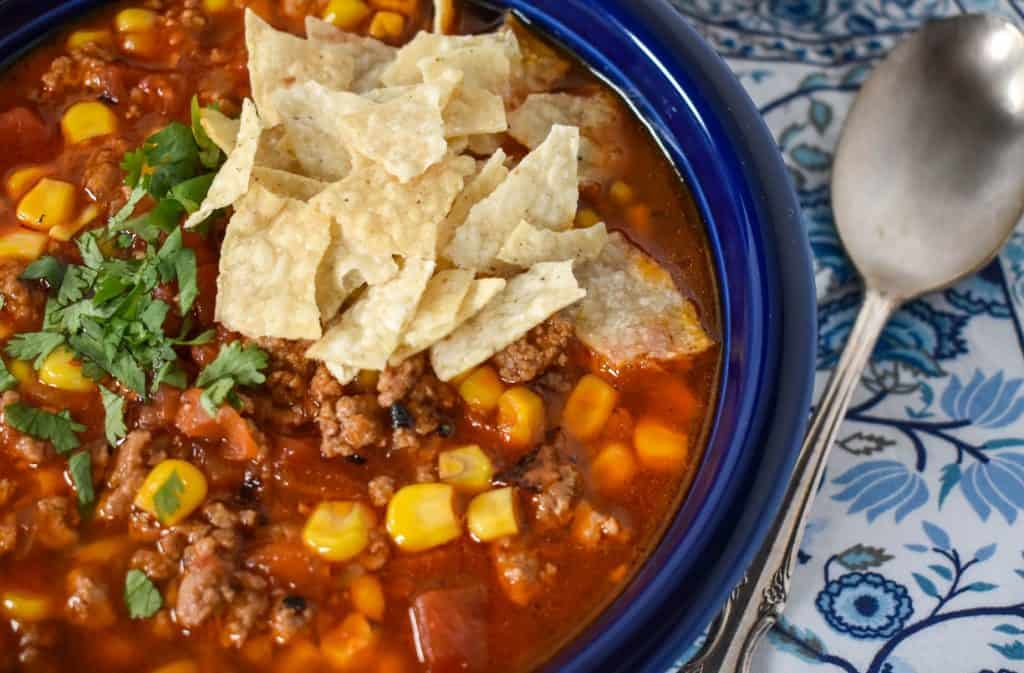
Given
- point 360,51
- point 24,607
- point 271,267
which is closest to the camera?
point 24,607

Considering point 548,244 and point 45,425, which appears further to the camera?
point 548,244

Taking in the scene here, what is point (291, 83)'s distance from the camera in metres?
4.06

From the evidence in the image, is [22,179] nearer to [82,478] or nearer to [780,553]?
[82,478]

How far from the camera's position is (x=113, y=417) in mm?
3535

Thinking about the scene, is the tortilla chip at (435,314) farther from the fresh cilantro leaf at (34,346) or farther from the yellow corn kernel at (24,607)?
the yellow corn kernel at (24,607)

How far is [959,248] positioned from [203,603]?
10.7 ft

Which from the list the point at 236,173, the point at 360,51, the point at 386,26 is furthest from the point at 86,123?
the point at 386,26

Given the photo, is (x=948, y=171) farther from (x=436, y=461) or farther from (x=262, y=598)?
(x=262, y=598)

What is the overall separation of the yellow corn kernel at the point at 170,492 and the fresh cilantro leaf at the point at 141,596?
0.62 ft

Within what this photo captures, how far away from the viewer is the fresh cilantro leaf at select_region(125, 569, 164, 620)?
10.8 feet

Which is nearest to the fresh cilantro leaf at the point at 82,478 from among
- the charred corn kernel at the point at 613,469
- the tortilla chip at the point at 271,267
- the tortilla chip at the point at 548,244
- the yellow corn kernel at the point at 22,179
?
the tortilla chip at the point at 271,267

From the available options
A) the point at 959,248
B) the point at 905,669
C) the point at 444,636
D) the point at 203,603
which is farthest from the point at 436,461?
the point at 959,248

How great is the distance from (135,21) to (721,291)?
2690mm

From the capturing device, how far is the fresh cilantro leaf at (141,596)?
3285 millimetres
